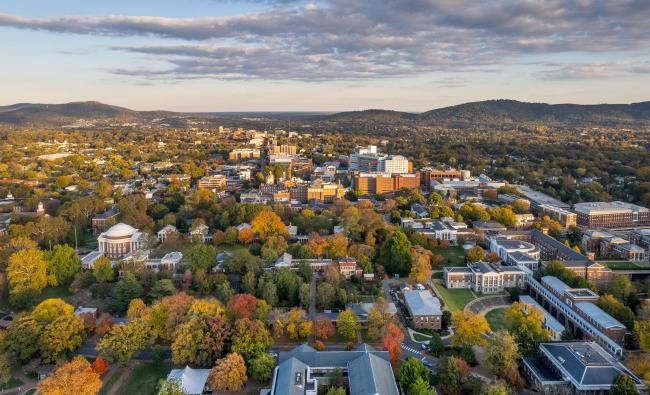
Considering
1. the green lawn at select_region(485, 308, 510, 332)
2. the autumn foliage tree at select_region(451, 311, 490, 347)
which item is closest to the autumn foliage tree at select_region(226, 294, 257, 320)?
the autumn foliage tree at select_region(451, 311, 490, 347)

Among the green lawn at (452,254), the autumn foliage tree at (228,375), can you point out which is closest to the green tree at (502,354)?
the autumn foliage tree at (228,375)

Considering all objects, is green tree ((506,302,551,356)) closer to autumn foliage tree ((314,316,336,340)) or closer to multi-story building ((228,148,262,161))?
autumn foliage tree ((314,316,336,340))

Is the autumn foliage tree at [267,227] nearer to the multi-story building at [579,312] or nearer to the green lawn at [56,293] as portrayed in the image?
the green lawn at [56,293]

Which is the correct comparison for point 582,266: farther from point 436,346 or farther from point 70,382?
point 70,382

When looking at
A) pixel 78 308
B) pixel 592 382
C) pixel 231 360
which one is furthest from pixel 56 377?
pixel 592 382

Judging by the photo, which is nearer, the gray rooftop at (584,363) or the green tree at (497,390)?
the green tree at (497,390)

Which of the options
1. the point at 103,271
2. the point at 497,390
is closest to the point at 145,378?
the point at 103,271

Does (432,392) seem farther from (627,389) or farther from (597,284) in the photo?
(597,284)
